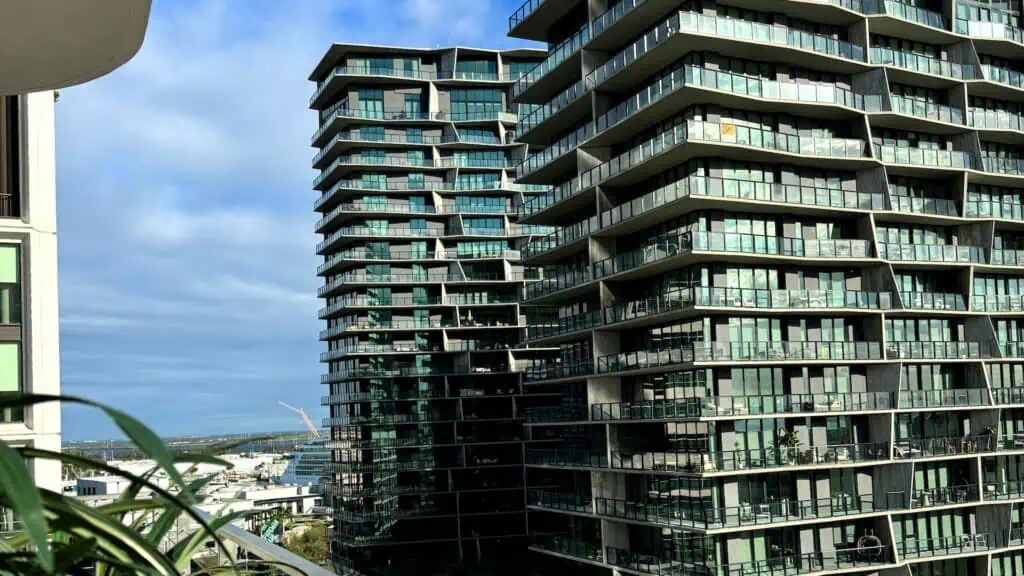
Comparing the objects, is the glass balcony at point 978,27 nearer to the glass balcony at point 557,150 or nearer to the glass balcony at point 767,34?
the glass balcony at point 767,34

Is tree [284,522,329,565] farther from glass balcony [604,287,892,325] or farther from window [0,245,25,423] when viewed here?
window [0,245,25,423]

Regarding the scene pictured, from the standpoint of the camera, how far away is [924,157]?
166ft

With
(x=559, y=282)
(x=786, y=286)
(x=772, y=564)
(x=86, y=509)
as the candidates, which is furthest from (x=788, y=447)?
(x=86, y=509)

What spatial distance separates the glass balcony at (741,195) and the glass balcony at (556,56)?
337 inches

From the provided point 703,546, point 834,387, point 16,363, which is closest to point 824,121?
point 834,387

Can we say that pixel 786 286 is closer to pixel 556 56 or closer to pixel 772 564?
pixel 772 564

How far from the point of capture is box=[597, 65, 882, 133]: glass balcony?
44094mm

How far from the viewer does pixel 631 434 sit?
48.8 meters

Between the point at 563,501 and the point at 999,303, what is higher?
the point at 999,303

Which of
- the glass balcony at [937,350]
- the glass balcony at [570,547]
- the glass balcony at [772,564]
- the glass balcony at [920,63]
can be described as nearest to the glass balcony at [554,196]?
the glass balcony at [920,63]

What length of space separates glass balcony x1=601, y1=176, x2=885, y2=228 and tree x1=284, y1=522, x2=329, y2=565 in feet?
172

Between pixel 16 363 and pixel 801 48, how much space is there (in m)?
37.8

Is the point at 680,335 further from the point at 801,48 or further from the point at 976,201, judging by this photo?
the point at 976,201

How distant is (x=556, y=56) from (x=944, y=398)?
24972mm
